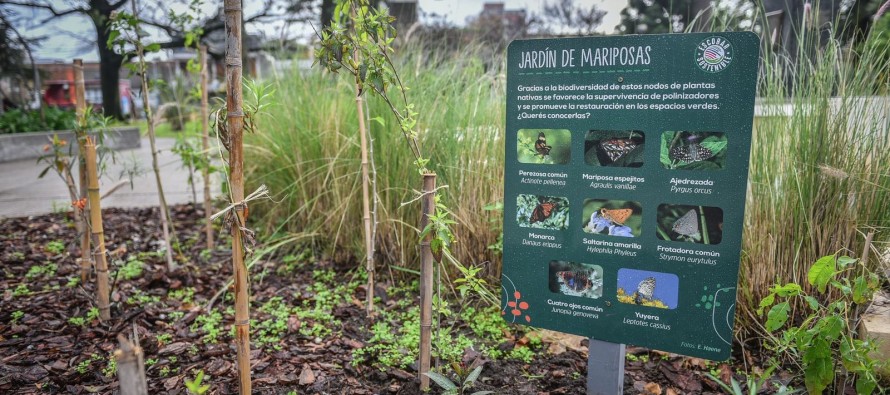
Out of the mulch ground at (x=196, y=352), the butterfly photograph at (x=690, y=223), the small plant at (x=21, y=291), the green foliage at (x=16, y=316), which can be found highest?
the butterfly photograph at (x=690, y=223)

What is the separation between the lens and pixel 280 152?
3.96 m

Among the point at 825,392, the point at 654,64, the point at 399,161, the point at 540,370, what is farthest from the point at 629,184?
the point at 399,161

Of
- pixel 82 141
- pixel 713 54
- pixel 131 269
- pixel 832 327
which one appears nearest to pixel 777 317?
pixel 832 327

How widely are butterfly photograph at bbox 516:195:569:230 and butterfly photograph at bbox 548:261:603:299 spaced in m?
0.14

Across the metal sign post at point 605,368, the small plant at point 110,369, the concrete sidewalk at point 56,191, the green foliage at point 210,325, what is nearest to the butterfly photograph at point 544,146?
the metal sign post at point 605,368

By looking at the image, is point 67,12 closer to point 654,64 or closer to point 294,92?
point 294,92

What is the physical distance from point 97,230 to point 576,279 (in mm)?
2082

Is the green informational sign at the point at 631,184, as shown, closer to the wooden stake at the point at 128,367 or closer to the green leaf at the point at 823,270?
the green leaf at the point at 823,270

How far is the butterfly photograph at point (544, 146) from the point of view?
1.94 m

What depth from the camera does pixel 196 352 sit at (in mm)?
2412

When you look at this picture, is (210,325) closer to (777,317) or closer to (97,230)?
(97,230)

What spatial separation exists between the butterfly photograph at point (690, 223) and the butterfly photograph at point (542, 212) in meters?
0.31

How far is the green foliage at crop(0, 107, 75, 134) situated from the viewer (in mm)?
9070

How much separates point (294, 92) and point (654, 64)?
2.95 metres
